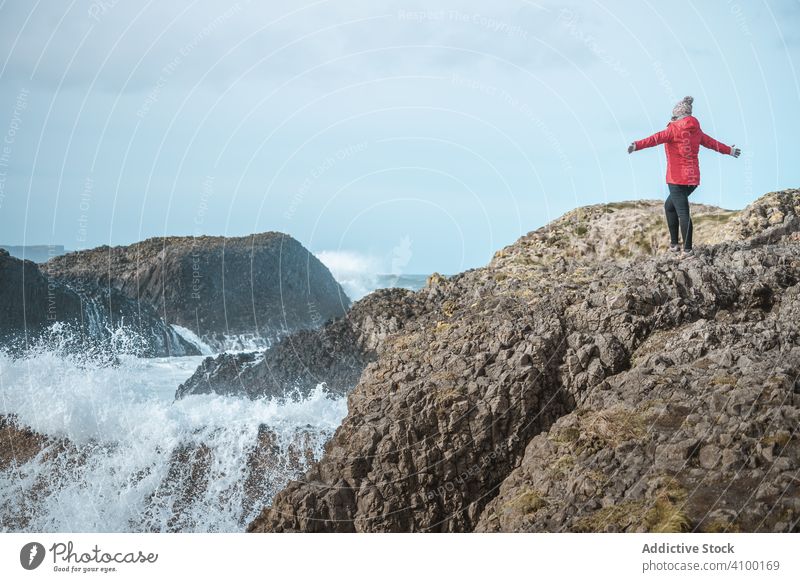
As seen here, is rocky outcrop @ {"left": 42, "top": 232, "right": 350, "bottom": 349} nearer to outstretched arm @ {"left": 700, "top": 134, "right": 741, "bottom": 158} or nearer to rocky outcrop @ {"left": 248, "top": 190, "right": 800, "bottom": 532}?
rocky outcrop @ {"left": 248, "top": 190, "right": 800, "bottom": 532}

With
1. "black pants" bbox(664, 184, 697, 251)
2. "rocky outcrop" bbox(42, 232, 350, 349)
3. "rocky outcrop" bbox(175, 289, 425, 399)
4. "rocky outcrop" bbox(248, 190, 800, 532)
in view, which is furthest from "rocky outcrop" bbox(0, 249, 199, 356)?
"black pants" bbox(664, 184, 697, 251)

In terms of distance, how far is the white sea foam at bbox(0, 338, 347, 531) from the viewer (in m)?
18.2

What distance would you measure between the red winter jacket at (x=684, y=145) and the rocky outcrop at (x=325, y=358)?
920 cm

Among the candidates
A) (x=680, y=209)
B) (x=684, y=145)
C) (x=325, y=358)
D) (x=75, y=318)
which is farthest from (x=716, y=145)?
(x=75, y=318)

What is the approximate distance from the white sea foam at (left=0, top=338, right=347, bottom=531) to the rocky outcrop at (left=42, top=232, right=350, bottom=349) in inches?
1003

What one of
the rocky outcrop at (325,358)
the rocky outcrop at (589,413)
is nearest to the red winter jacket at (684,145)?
the rocky outcrop at (589,413)

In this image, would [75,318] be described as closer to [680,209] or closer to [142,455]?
[142,455]

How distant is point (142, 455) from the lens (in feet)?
66.9

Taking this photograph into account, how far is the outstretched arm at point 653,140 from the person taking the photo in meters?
14.7

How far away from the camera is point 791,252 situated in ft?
53.8

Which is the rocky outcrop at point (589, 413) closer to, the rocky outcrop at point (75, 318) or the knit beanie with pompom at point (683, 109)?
the knit beanie with pompom at point (683, 109)

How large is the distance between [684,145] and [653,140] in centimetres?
67
